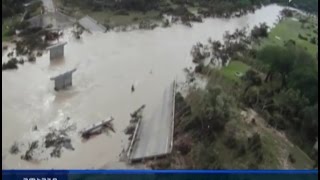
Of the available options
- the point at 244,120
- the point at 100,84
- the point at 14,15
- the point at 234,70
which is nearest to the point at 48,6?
the point at 14,15

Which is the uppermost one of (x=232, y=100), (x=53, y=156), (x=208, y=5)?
(x=208, y=5)

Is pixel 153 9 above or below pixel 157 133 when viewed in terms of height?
above

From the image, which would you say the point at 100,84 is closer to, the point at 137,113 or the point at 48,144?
the point at 137,113

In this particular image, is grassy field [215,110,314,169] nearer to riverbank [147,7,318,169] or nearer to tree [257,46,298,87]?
riverbank [147,7,318,169]

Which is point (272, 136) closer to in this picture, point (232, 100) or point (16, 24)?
point (232, 100)

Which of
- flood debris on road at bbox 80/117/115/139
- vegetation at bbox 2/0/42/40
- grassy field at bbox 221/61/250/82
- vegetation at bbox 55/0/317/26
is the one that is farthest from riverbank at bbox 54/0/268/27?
flood debris on road at bbox 80/117/115/139

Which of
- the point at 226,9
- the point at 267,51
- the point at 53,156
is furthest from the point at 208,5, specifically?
the point at 53,156

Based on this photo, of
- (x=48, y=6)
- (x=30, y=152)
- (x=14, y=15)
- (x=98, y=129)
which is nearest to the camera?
(x=30, y=152)
